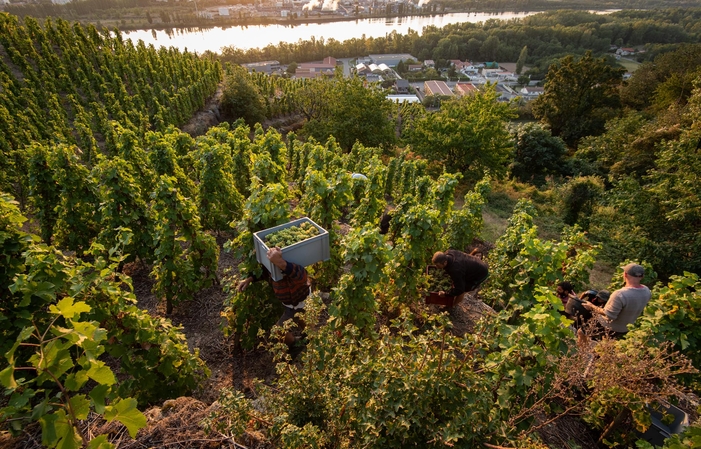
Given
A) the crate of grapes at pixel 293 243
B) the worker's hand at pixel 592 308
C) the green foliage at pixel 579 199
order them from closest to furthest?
the crate of grapes at pixel 293 243 < the worker's hand at pixel 592 308 < the green foliage at pixel 579 199

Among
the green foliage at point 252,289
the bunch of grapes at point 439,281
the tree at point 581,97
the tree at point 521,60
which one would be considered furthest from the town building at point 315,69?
the bunch of grapes at point 439,281

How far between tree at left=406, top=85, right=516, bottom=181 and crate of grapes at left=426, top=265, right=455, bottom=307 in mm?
14420

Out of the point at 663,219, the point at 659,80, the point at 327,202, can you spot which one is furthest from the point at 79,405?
the point at 659,80

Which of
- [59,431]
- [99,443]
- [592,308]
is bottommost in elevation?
[592,308]

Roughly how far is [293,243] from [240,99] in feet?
78.8

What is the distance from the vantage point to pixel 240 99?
24.6 meters

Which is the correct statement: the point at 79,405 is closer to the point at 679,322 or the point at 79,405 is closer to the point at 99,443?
the point at 99,443

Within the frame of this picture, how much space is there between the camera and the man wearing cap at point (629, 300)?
14.9ft

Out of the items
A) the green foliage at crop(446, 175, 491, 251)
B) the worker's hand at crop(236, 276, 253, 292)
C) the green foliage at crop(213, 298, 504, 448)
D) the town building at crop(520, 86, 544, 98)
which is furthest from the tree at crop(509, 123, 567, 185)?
the town building at crop(520, 86, 544, 98)

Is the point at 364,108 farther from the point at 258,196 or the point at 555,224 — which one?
the point at 258,196

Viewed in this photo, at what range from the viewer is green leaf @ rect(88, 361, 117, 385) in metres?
1.55

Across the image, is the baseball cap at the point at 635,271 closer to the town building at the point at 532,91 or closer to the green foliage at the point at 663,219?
the green foliage at the point at 663,219

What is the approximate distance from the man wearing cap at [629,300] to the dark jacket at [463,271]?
5.22 ft

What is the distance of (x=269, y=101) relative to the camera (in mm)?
29234
